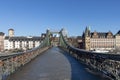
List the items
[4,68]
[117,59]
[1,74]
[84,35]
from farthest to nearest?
1. [84,35]
2. [4,68]
3. [1,74]
4. [117,59]

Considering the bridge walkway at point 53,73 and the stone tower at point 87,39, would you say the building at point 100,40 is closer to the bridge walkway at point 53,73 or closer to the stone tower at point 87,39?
A: the stone tower at point 87,39

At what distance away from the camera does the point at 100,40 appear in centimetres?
19150

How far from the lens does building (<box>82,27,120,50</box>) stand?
186 m

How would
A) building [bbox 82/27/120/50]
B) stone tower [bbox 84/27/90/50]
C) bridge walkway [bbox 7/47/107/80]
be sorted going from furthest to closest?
building [bbox 82/27/120/50] < stone tower [bbox 84/27/90/50] < bridge walkway [bbox 7/47/107/80]

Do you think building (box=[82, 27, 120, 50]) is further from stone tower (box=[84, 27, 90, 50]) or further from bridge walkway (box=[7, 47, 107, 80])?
bridge walkway (box=[7, 47, 107, 80])

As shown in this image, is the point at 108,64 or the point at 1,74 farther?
the point at 108,64

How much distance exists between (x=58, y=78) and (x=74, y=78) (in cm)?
101

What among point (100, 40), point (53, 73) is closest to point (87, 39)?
point (100, 40)

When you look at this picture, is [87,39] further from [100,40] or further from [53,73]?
[53,73]

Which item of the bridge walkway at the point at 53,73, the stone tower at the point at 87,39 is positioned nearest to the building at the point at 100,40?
the stone tower at the point at 87,39

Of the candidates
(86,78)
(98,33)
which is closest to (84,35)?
(98,33)

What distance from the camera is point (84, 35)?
189m

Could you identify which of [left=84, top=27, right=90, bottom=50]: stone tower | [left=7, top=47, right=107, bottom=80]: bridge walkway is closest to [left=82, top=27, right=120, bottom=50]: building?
[left=84, top=27, right=90, bottom=50]: stone tower

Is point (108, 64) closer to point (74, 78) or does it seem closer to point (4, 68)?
point (74, 78)
